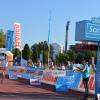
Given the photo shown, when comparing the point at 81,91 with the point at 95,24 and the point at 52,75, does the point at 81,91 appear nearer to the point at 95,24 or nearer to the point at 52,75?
the point at 52,75

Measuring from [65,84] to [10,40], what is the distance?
20.1 meters

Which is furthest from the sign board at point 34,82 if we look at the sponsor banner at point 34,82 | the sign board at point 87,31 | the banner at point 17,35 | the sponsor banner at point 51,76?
the banner at point 17,35

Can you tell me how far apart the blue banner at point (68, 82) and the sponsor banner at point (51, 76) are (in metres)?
1.56

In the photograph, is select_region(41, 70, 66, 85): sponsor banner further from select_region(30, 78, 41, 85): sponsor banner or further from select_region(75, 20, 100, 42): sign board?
select_region(75, 20, 100, 42): sign board

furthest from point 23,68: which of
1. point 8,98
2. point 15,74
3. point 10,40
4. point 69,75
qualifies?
point 8,98

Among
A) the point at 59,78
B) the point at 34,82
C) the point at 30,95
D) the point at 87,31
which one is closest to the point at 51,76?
the point at 34,82

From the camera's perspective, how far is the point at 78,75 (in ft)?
80.1

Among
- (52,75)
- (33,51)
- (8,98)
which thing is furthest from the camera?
(33,51)

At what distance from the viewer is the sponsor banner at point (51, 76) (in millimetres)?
26781

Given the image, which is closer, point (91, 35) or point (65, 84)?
point (91, 35)

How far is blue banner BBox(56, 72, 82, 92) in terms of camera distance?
23.8 metres

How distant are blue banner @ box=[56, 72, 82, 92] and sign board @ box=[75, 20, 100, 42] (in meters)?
7.49

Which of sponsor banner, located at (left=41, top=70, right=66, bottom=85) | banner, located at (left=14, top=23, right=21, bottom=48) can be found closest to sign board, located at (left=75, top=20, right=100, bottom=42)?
sponsor banner, located at (left=41, top=70, right=66, bottom=85)

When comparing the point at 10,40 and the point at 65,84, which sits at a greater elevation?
the point at 10,40
